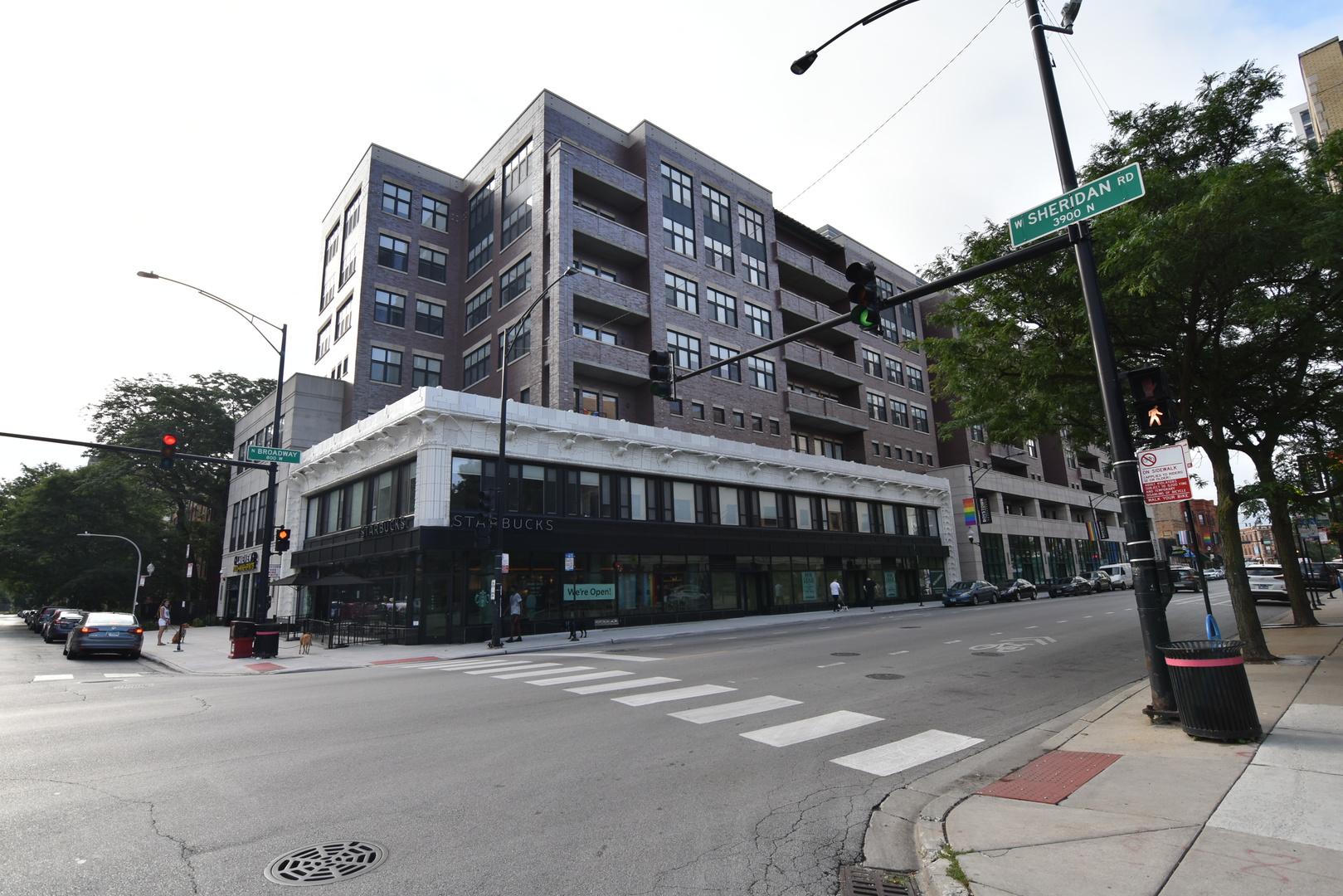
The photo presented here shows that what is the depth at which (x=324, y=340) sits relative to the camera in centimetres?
4306

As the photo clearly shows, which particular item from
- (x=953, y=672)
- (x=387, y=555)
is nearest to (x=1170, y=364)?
(x=953, y=672)

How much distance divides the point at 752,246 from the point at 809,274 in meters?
5.46

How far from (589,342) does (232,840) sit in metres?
28.0

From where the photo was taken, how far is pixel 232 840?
15.9 feet

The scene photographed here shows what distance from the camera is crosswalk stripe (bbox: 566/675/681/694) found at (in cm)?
1138

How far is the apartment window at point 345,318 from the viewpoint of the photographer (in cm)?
3814

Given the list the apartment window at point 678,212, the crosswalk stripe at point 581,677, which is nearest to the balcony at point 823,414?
the apartment window at point 678,212

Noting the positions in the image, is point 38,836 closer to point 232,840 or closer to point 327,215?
point 232,840

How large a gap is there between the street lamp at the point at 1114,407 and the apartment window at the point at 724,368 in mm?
27982

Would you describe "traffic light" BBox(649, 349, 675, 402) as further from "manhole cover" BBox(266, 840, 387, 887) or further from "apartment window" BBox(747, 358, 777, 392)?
"apartment window" BBox(747, 358, 777, 392)

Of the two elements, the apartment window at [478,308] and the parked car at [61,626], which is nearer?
the parked car at [61,626]

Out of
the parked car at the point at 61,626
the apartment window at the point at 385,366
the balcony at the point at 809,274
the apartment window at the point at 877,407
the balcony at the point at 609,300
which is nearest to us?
the parked car at the point at 61,626

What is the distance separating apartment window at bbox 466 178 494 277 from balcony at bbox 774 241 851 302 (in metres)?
18.0

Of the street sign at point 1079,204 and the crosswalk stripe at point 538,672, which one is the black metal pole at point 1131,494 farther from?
the crosswalk stripe at point 538,672
